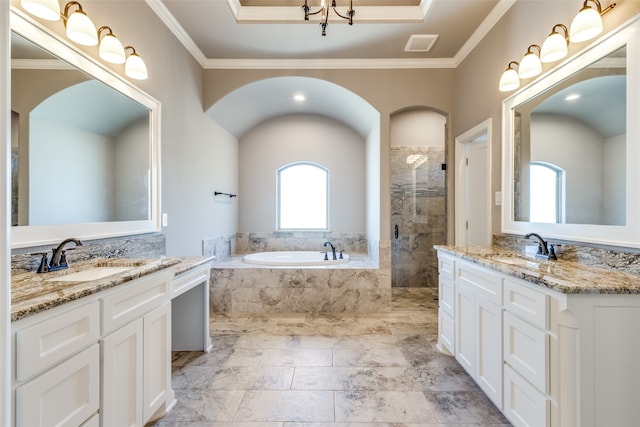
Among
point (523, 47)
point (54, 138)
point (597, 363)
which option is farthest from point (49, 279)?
point (523, 47)

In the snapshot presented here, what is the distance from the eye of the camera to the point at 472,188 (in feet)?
10.4

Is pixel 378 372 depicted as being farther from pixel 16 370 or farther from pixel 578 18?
pixel 578 18

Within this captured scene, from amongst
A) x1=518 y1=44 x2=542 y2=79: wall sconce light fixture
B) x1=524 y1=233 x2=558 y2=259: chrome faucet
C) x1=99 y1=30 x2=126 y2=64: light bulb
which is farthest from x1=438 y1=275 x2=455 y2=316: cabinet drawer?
x1=99 y1=30 x2=126 y2=64: light bulb

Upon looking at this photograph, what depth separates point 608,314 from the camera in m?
1.18

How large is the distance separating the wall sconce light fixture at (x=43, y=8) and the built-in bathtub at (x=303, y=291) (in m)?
2.54

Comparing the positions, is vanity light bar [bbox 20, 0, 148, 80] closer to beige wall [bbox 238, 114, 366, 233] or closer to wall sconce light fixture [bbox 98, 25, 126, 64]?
wall sconce light fixture [bbox 98, 25, 126, 64]

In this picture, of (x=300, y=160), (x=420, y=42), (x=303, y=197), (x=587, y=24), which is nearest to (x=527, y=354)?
(x=587, y=24)

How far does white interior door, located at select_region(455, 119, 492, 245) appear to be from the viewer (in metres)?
2.99

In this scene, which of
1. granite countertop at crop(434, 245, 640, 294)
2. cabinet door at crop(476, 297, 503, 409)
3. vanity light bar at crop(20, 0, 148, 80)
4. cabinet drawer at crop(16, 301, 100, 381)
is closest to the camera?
cabinet drawer at crop(16, 301, 100, 381)

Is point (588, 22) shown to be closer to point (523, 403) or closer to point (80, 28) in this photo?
point (523, 403)

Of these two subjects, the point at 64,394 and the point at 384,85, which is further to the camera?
the point at 384,85

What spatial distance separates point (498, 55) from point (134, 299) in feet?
10.3

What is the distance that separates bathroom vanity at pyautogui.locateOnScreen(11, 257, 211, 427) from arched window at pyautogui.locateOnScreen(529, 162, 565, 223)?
2.37 metres

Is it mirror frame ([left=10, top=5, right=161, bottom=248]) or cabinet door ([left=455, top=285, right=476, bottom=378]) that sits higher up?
mirror frame ([left=10, top=5, right=161, bottom=248])
